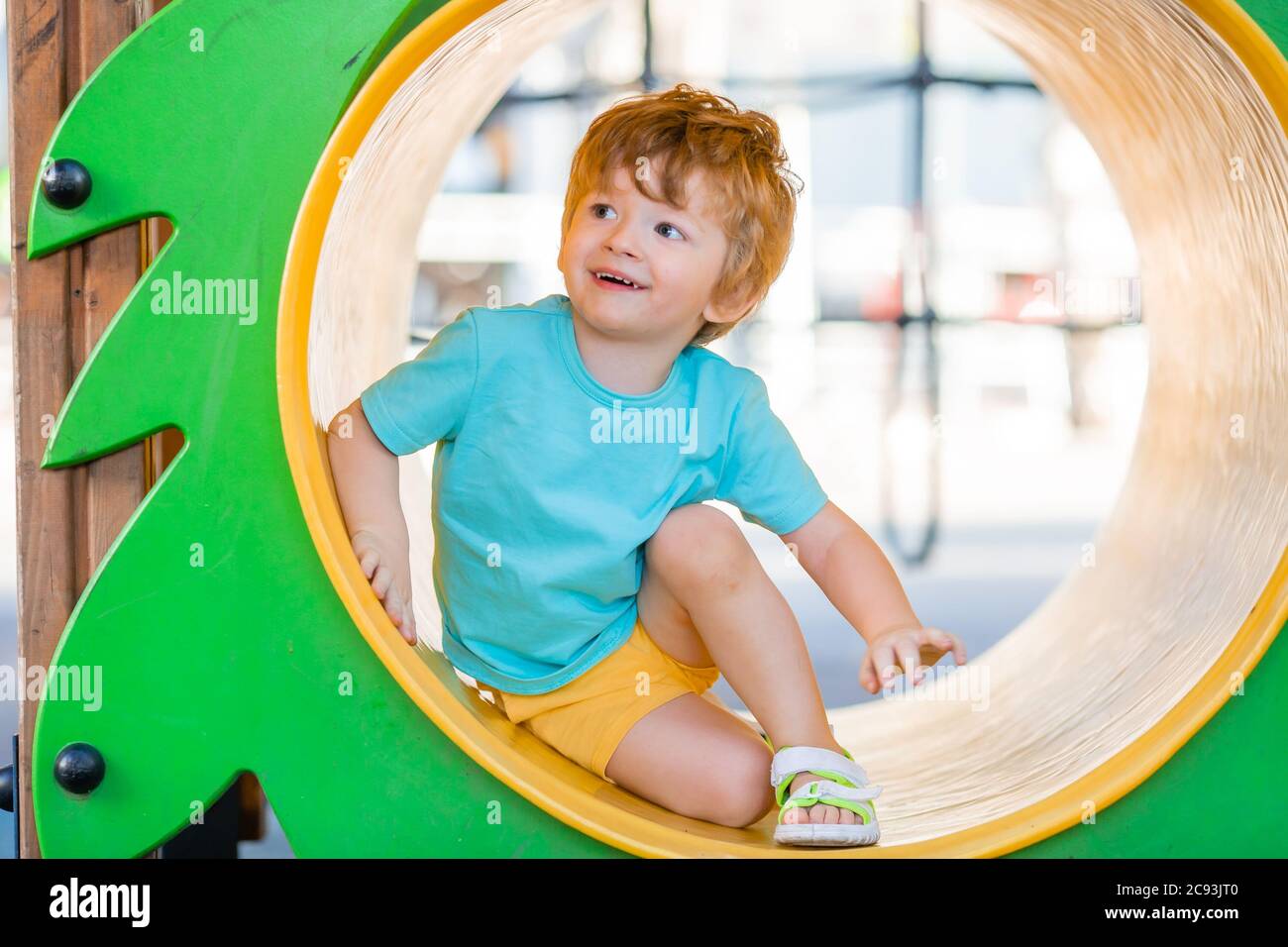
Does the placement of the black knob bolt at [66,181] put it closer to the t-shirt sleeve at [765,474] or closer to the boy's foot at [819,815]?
the t-shirt sleeve at [765,474]

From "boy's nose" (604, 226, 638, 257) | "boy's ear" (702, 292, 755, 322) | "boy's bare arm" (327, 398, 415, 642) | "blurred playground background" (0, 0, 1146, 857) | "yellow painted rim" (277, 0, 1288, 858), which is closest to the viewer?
"yellow painted rim" (277, 0, 1288, 858)

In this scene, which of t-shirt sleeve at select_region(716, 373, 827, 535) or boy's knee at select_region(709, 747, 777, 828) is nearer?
boy's knee at select_region(709, 747, 777, 828)

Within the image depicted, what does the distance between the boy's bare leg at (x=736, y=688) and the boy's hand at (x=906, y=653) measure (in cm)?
10

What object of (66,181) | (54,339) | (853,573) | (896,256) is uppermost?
(896,256)

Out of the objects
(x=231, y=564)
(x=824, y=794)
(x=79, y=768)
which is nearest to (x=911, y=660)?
(x=824, y=794)

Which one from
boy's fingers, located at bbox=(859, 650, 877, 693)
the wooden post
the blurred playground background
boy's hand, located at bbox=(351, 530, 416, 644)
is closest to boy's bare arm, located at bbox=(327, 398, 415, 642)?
boy's hand, located at bbox=(351, 530, 416, 644)

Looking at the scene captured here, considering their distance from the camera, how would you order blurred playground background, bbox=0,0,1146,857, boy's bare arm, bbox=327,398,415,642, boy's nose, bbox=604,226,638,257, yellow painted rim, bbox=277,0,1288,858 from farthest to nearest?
blurred playground background, bbox=0,0,1146,857
boy's nose, bbox=604,226,638,257
boy's bare arm, bbox=327,398,415,642
yellow painted rim, bbox=277,0,1288,858

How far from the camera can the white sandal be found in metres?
1.19

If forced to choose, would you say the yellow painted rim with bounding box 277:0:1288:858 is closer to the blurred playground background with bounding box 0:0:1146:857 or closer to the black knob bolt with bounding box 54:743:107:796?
the black knob bolt with bounding box 54:743:107:796

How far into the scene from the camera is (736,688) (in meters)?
1.35

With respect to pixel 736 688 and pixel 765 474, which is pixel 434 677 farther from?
pixel 765 474

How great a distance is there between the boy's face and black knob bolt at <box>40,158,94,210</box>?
0.47m

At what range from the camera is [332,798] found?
1166 mm

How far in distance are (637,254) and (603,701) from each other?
0.48m
